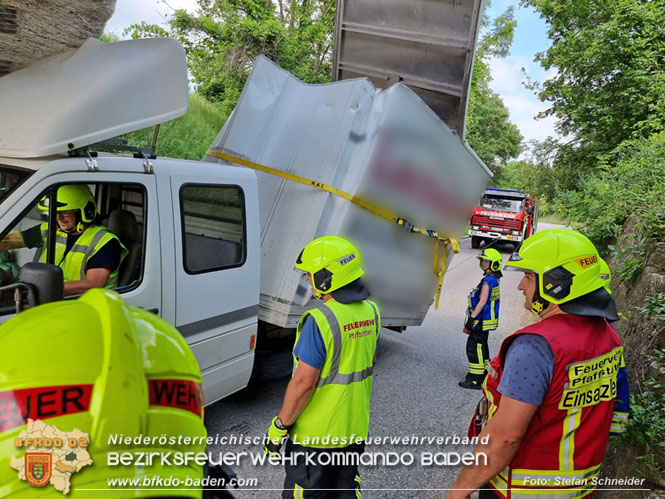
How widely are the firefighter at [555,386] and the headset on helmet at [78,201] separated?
7.94ft

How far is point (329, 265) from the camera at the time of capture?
2.13 metres

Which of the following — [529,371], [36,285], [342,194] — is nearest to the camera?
[36,285]

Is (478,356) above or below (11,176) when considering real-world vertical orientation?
below

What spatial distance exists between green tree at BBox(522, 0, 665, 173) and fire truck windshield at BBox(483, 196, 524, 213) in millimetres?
2876

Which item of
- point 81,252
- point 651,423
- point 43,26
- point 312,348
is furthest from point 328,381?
point 43,26

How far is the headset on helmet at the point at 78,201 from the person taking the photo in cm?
245

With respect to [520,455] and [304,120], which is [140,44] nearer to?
[304,120]

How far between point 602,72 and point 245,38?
34.4 feet

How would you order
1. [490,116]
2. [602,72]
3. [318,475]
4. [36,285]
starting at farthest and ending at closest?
[490,116] → [602,72] → [318,475] → [36,285]

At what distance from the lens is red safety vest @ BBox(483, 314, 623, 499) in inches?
65.3

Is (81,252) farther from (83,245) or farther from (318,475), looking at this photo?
(318,475)

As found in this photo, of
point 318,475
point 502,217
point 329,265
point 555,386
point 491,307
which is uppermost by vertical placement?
point 329,265

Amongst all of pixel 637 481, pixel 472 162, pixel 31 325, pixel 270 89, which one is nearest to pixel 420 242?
pixel 472 162

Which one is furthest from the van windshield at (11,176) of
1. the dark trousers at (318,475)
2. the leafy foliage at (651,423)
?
the leafy foliage at (651,423)
